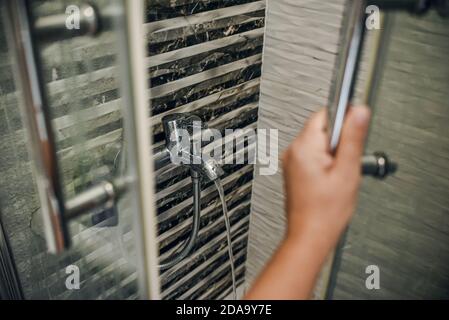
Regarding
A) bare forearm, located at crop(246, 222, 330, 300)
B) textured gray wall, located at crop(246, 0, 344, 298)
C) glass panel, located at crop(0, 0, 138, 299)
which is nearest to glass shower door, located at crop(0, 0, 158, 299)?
glass panel, located at crop(0, 0, 138, 299)

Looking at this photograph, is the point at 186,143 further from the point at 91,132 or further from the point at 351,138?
the point at 351,138

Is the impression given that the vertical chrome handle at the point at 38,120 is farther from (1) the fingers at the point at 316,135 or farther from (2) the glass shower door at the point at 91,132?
(1) the fingers at the point at 316,135

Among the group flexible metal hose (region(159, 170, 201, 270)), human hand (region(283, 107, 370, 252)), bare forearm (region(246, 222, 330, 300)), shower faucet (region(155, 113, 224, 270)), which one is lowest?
flexible metal hose (region(159, 170, 201, 270))

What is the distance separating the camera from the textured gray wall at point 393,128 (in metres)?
0.77

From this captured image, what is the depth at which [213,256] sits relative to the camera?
4.78 ft

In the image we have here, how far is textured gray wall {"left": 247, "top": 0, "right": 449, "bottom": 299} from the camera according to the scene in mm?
773

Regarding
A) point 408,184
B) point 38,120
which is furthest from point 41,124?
point 408,184

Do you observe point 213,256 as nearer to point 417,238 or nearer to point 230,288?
point 230,288

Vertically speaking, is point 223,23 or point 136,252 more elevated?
point 223,23

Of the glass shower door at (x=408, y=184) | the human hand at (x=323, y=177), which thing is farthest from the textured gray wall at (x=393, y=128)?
the human hand at (x=323, y=177)

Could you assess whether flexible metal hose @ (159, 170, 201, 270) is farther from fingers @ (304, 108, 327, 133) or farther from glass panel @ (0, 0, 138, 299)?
fingers @ (304, 108, 327, 133)
